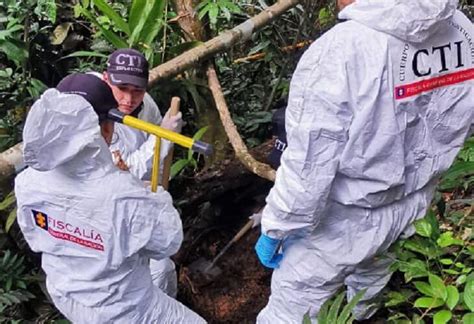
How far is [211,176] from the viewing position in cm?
376

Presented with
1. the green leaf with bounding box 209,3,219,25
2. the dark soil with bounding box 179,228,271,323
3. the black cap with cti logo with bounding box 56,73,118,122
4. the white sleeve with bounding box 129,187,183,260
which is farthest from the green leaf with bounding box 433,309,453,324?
the green leaf with bounding box 209,3,219,25

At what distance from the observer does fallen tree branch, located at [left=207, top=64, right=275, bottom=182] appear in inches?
124

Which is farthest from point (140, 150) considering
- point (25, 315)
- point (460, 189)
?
point (460, 189)

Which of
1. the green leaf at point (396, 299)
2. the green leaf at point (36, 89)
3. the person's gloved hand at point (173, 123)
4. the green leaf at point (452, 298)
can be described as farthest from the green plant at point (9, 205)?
the green leaf at point (452, 298)

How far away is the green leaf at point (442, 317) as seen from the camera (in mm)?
1829

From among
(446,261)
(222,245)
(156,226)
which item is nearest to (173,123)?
(156,226)

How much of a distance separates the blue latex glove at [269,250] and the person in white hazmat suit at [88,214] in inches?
14.0

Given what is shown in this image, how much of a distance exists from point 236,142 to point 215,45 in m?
0.57

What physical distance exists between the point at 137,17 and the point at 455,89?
1.93 metres

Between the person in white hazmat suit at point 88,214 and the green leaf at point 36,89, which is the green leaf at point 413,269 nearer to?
the person in white hazmat suit at point 88,214

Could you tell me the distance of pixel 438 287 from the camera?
192 cm

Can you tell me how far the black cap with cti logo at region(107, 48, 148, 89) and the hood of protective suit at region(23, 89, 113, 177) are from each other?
0.60 metres

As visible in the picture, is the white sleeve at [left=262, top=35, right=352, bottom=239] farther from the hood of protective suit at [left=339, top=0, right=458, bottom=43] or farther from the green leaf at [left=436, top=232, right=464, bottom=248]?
the green leaf at [left=436, top=232, right=464, bottom=248]

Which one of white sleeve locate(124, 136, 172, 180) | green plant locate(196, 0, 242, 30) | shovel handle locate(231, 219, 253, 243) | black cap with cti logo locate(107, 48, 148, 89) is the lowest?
shovel handle locate(231, 219, 253, 243)
